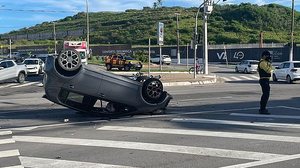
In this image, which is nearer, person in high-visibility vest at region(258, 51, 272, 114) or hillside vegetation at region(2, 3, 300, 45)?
person in high-visibility vest at region(258, 51, 272, 114)

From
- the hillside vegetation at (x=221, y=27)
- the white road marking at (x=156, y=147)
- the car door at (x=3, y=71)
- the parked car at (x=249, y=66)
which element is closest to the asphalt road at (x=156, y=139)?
the white road marking at (x=156, y=147)

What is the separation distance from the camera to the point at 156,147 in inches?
325

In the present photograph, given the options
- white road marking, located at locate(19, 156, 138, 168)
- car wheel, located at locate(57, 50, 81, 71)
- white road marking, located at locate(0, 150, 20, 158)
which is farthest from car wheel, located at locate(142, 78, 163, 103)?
white road marking, located at locate(19, 156, 138, 168)

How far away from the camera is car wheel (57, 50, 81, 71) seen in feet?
35.5

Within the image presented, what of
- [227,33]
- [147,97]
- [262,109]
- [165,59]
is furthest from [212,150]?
[227,33]

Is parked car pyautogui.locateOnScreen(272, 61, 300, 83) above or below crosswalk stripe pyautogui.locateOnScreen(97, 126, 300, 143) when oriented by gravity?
above

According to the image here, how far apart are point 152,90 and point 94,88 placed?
159 cm

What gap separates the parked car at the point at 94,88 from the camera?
10.9 m

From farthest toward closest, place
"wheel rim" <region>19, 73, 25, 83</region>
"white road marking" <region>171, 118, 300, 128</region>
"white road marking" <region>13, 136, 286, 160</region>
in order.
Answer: "wheel rim" <region>19, 73, 25, 83</region>, "white road marking" <region>171, 118, 300, 128</region>, "white road marking" <region>13, 136, 286, 160</region>

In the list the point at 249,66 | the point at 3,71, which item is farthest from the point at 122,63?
the point at 3,71

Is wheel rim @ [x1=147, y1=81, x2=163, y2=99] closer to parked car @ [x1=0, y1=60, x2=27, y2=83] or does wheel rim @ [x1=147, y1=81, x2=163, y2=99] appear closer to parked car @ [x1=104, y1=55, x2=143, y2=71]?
parked car @ [x1=0, y1=60, x2=27, y2=83]

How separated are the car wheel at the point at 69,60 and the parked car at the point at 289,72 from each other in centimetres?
2257

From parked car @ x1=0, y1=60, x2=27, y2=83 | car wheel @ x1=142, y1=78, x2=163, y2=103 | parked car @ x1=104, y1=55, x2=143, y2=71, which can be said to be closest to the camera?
car wheel @ x1=142, y1=78, x2=163, y2=103

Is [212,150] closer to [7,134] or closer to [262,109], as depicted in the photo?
[7,134]
